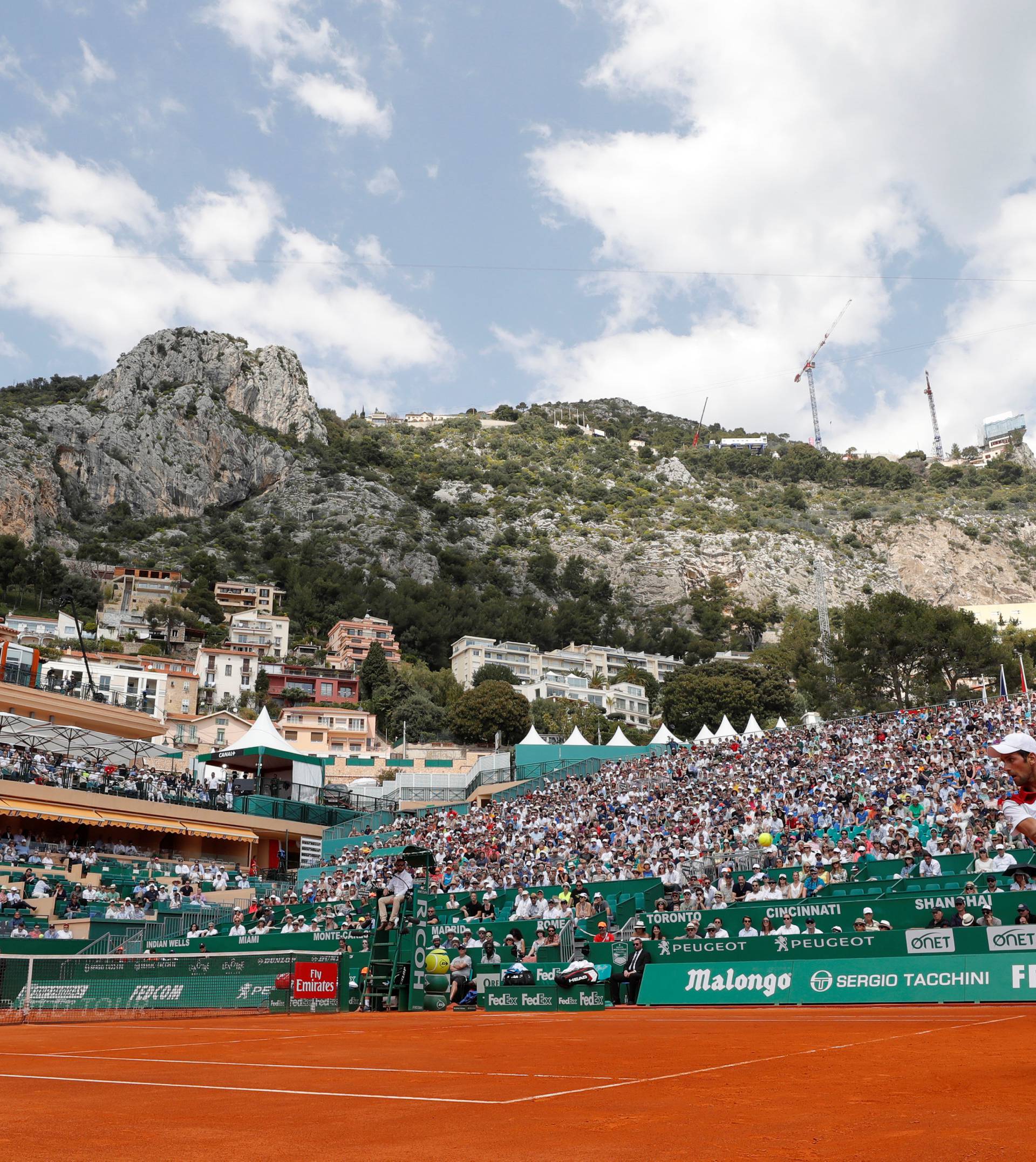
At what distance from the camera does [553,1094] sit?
6551 millimetres

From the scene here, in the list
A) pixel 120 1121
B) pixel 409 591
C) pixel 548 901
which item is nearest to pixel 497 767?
pixel 548 901

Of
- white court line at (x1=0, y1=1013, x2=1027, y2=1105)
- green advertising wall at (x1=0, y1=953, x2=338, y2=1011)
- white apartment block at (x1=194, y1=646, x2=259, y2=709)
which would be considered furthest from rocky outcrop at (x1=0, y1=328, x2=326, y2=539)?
white court line at (x1=0, y1=1013, x2=1027, y2=1105)

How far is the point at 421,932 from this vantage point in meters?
18.4

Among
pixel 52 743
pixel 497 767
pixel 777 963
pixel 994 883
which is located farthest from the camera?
pixel 497 767

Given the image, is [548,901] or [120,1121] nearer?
[120,1121]

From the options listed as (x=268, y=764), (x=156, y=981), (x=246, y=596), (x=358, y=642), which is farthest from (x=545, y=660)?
(x=156, y=981)

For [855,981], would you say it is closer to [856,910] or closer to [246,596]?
[856,910]

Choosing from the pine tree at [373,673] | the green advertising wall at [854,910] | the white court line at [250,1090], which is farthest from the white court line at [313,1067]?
the pine tree at [373,673]

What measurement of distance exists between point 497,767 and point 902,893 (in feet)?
153

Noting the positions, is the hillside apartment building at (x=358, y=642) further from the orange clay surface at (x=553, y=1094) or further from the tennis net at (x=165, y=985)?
the orange clay surface at (x=553, y=1094)

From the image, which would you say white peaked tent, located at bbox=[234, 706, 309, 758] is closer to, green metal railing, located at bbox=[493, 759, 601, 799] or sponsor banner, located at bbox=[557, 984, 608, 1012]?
green metal railing, located at bbox=[493, 759, 601, 799]

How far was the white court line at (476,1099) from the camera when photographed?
21.0ft

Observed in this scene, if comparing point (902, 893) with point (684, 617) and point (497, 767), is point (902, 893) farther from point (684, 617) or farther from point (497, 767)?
point (684, 617)

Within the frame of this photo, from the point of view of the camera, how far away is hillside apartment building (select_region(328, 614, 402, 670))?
12650cm
